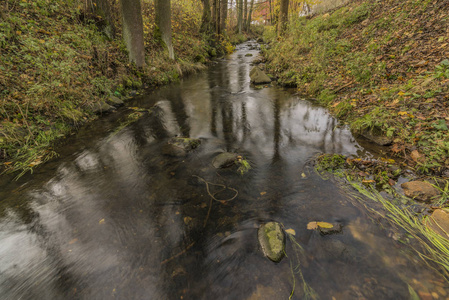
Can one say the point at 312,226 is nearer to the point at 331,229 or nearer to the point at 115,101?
the point at 331,229

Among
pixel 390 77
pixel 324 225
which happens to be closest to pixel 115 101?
pixel 324 225

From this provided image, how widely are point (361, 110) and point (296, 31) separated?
8392 millimetres

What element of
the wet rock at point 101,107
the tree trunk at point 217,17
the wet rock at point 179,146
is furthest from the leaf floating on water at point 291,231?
the tree trunk at point 217,17

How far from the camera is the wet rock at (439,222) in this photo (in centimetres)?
225

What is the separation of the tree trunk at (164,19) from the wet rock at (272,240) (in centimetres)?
1027

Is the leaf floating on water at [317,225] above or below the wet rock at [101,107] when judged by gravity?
below

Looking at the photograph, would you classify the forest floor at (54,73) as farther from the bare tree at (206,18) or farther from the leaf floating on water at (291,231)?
the bare tree at (206,18)

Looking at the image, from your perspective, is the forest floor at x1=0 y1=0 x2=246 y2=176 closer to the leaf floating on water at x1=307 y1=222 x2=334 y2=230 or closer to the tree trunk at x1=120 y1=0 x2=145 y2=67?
the tree trunk at x1=120 y1=0 x2=145 y2=67

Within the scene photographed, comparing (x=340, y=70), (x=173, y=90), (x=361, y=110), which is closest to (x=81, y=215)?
(x=361, y=110)

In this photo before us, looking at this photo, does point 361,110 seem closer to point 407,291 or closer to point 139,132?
point 407,291

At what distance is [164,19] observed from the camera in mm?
9750

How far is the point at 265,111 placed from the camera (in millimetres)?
6609

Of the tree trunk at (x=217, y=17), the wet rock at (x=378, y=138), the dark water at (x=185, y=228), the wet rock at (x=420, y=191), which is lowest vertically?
the dark water at (x=185, y=228)

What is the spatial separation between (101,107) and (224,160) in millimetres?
4876
